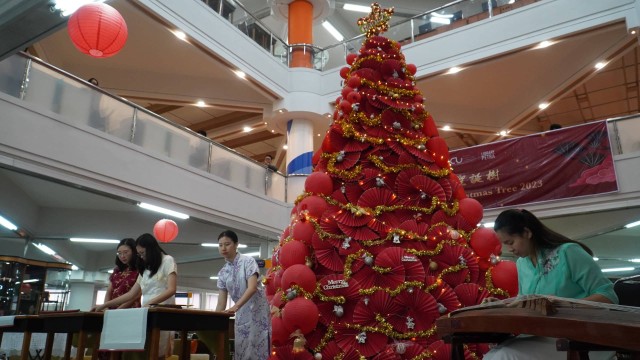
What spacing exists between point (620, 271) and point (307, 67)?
9196mm

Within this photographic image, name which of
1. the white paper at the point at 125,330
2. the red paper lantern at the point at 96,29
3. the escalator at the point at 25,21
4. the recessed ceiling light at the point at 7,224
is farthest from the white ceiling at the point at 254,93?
the white paper at the point at 125,330

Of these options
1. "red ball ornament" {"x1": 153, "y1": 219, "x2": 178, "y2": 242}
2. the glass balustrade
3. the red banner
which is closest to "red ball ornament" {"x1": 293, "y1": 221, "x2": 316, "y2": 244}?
the glass balustrade

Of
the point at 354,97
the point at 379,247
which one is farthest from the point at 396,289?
the point at 354,97

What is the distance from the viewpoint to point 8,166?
501cm

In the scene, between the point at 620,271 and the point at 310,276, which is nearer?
the point at 310,276

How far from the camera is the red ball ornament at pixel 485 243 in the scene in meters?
2.65

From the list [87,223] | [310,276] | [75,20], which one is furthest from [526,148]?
[87,223]

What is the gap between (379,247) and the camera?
2566mm

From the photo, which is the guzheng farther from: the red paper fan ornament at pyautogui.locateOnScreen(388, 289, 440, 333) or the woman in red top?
the woman in red top

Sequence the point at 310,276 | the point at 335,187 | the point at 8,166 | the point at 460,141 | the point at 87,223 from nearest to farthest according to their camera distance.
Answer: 1. the point at 310,276
2. the point at 335,187
3. the point at 8,166
4. the point at 87,223
5. the point at 460,141

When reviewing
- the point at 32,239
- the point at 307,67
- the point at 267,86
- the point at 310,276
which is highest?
the point at 307,67

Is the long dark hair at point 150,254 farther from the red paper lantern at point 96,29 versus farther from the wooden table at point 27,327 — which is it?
the red paper lantern at point 96,29

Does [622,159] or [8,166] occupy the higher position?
[622,159]

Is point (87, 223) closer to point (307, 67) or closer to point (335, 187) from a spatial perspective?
point (307, 67)
